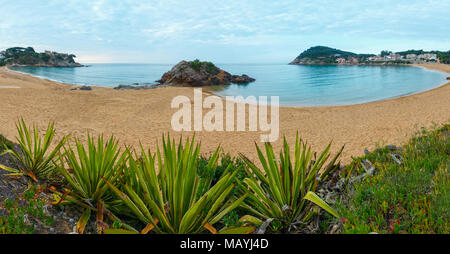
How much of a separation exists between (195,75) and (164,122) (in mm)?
28256

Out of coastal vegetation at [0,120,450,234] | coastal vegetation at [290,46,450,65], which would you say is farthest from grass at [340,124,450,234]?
coastal vegetation at [290,46,450,65]

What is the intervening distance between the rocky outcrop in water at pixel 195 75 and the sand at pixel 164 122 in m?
21.4

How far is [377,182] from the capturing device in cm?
336

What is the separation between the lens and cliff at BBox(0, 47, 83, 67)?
356ft

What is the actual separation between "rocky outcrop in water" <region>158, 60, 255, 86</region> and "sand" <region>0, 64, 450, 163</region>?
2142 cm

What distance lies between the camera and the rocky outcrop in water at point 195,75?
42.2m

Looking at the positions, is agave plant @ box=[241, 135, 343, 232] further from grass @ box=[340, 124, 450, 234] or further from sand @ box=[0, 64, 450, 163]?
sand @ box=[0, 64, 450, 163]

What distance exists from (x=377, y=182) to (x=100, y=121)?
47.1 feet

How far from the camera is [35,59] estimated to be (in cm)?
11231

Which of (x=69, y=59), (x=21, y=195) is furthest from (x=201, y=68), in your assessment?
(x=69, y=59)

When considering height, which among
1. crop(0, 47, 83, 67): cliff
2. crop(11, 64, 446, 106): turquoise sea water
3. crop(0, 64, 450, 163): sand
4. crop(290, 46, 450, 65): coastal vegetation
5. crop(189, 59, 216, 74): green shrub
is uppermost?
crop(290, 46, 450, 65): coastal vegetation

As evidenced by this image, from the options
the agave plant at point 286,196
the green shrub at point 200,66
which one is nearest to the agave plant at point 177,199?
the agave plant at point 286,196
